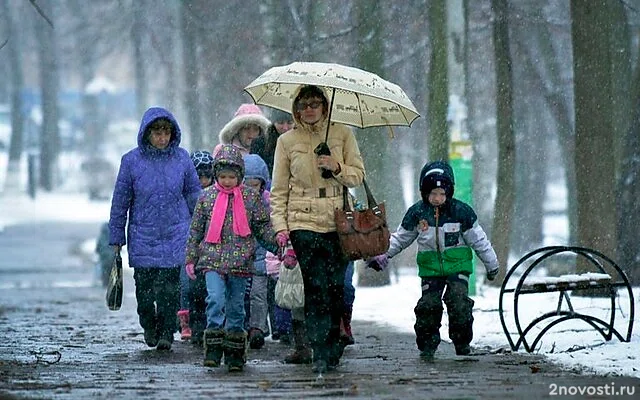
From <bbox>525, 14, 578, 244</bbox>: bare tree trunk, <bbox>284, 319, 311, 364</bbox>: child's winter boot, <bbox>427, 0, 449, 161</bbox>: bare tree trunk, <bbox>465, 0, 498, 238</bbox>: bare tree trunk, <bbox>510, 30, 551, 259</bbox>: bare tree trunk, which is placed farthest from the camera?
<bbox>510, 30, 551, 259</bbox>: bare tree trunk

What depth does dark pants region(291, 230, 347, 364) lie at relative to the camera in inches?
392

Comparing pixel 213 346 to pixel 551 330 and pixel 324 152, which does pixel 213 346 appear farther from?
pixel 551 330

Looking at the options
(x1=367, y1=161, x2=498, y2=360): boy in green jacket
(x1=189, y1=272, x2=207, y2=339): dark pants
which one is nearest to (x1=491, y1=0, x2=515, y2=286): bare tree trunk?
(x1=189, y1=272, x2=207, y2=339): dark pants

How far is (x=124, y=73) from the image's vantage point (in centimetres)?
10219

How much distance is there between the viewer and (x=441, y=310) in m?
11.1

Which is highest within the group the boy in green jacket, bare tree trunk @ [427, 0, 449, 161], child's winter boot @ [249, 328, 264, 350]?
bare tree trunk @ [427, 0, 449, 161]

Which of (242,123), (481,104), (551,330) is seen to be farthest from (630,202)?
(481,104)

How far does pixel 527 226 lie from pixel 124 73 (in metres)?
69.2

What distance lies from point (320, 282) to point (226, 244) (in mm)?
876

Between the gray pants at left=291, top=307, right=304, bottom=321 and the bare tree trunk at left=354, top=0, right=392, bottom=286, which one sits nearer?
the gray pants at left=291, top=307, right=304, bottom=321

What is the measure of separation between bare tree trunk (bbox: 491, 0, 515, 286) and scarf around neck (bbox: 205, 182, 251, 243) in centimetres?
1009

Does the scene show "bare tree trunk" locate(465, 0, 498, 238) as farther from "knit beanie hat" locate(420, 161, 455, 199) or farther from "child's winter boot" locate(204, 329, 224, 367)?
"child's winter boot" locate(204, 329, 224, 367)

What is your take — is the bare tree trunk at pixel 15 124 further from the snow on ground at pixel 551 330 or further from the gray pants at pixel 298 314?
the gray pants at pixel 298 314

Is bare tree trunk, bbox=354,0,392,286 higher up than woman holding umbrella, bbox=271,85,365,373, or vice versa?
bare tree trunk, bbox=354,0,392,286
